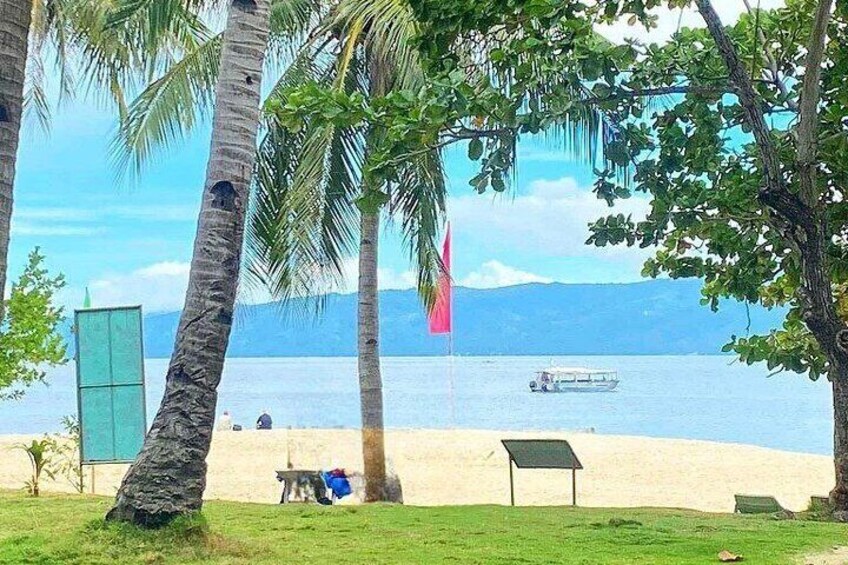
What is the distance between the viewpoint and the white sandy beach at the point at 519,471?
47.2 ft

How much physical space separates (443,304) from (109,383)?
4265 mm

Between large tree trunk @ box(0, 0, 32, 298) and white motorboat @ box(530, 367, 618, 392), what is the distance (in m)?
57.3

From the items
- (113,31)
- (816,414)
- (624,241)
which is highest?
(113,31)

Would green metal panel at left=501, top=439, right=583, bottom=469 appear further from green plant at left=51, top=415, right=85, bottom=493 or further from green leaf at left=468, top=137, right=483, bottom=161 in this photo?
green plant at left=51, top=415, right=85, bottom=493

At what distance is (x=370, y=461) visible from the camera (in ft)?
33.7

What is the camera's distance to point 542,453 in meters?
8.81

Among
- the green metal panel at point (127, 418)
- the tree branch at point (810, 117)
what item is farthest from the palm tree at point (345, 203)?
the tree branch at point (810, 117)

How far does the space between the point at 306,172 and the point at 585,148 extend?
2.53 metres

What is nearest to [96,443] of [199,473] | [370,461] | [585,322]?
[370,461]

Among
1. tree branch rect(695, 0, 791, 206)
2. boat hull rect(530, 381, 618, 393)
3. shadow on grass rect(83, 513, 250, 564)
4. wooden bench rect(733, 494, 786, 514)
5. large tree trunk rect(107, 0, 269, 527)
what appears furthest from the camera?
boat hull rect(530, 381, 618, 393)

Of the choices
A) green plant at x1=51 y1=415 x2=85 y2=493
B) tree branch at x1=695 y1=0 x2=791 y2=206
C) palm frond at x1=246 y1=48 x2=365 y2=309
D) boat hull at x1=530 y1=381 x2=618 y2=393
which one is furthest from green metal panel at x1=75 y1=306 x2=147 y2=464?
boat hull at x1=530 y1=381 x2=618 y2=393

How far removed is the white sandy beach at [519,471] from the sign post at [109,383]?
296cm

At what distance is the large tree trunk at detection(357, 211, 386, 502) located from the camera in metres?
10.4

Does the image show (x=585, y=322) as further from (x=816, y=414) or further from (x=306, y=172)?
(x=306, y=172)
